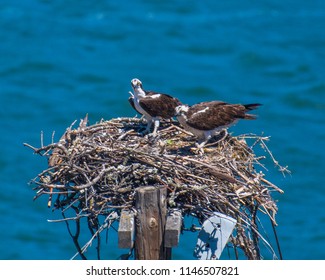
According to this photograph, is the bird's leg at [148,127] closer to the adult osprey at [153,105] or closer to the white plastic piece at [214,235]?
the adult osprey at [153,105]

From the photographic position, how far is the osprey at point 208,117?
8570mm

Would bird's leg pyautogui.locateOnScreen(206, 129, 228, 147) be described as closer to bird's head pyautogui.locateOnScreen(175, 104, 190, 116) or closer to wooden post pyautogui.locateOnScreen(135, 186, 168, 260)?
bird's head pyautogui.locateOnScreen(175, 104, 190, 116)

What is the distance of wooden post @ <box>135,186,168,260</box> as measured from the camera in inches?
270

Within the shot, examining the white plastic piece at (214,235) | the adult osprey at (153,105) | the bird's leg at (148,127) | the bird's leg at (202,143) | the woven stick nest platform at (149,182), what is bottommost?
the white plastic piece at (214,235)

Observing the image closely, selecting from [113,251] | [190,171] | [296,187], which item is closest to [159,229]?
[190,171]

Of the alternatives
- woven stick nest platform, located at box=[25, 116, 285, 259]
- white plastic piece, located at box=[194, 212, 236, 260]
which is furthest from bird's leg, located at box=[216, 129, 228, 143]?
white plastic piece, located at box=[194, 212, 236, 260]

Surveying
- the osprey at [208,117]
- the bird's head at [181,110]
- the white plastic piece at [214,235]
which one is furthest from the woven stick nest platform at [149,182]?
the bird's head at [181,110]

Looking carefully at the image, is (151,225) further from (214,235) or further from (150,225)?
(214,235)

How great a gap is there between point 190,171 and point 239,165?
587mm

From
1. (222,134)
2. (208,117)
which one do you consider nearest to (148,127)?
(208,117)

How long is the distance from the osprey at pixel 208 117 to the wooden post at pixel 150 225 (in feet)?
5.09

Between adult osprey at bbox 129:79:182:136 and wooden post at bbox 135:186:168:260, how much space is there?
1.79 m

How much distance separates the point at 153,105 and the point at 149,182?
1.58m
